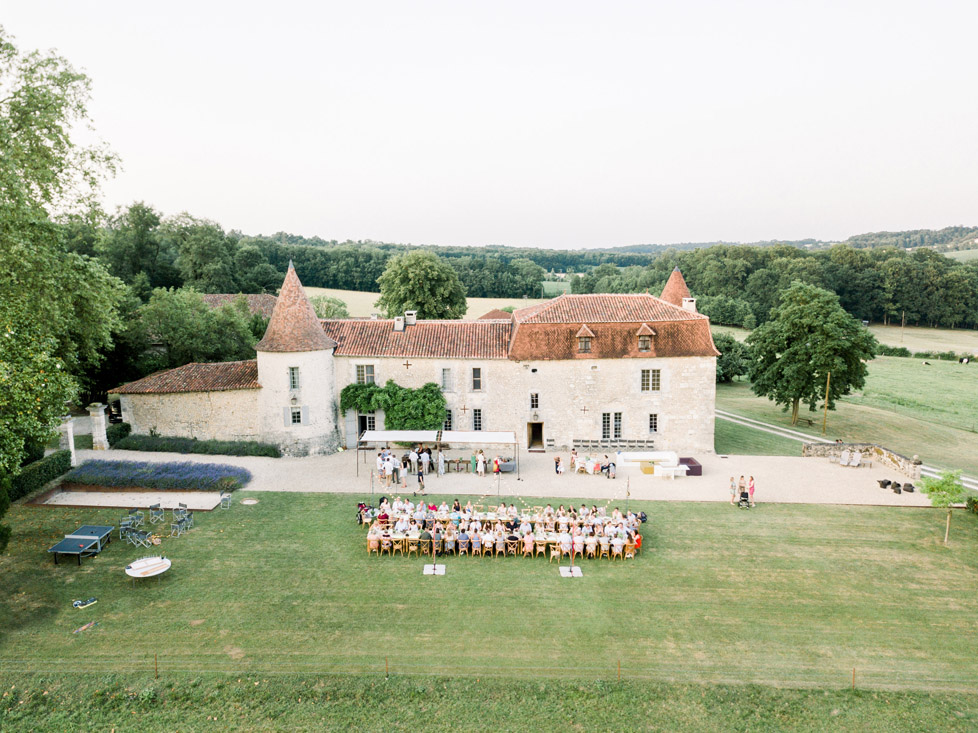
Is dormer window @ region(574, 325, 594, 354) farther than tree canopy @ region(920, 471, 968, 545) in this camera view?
Yes

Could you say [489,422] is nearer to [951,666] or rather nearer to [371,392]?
[371,392]

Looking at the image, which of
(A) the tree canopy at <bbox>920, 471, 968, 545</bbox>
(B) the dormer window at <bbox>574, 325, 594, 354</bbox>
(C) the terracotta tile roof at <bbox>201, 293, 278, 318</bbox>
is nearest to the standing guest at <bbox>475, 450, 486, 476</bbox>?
(B) the dormer window at <bbox>574, 325, 594, 354</bbox>

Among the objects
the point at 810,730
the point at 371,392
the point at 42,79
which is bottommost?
the point at 810,730

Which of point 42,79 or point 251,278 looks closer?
point 42,79

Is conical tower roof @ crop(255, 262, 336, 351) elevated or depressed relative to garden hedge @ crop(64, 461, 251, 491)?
elevated

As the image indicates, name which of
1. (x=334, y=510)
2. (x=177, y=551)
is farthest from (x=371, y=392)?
(x=177, y=551)

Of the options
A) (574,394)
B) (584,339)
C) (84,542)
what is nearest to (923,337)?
(584,339)

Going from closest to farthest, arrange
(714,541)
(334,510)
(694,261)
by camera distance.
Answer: (714,541) → (334,510) → (694,261)

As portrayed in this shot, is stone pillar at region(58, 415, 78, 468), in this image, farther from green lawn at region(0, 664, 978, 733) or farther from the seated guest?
the seated guest
